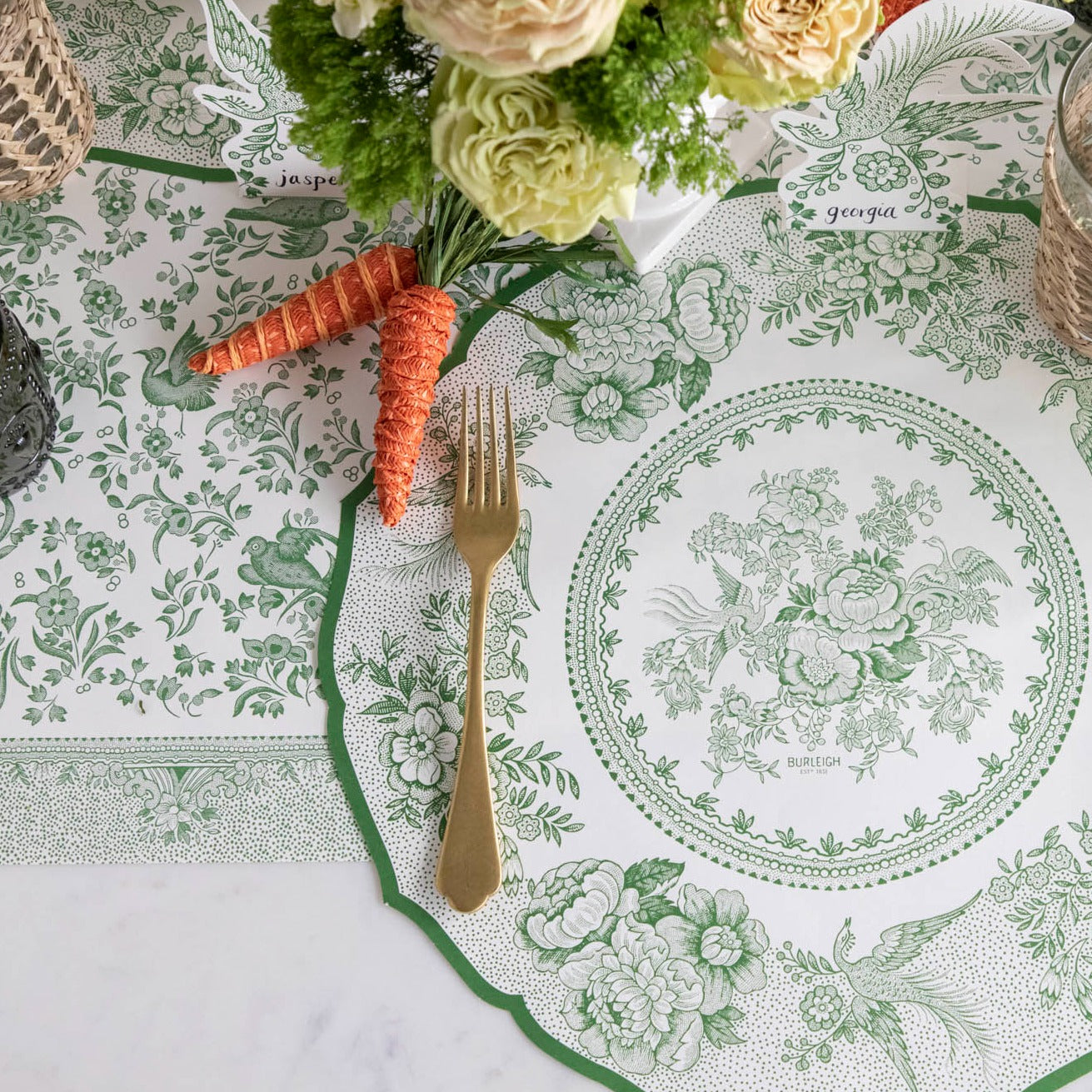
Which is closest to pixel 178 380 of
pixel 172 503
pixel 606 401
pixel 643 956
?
pixel 172 503

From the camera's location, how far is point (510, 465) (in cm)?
87

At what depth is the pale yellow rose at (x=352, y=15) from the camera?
1.86 feet

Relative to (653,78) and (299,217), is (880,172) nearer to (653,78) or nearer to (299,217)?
(653,78)

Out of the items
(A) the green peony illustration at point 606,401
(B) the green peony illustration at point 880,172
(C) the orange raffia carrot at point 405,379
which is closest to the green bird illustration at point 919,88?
(B) the green peony illustration at point 880,172

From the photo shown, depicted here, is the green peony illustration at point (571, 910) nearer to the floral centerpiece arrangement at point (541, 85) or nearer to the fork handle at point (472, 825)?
the fork handle at point (472, 825)

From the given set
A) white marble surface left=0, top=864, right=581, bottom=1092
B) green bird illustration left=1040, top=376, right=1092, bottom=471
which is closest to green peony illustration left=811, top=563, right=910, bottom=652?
green bird illustration left=1040, top=376, right=1092, bottom=471

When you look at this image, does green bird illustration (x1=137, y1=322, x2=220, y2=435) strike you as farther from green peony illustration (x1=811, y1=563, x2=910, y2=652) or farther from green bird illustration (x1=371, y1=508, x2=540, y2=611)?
green peony illustration (x1=811, y1=563, x2=910, y2=652)

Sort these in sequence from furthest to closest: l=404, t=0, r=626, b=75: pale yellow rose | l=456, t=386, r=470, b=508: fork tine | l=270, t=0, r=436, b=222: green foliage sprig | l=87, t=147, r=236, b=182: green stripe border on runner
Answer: l=87, t=147, r=236, b=182: green stripe border on runner → l=456, t=386, r=470, b=508: fork tine → l=270, t=0, r=436, b=222: green foliage sprig → l=404, t=0, r=626, b=75: pale yellow rose

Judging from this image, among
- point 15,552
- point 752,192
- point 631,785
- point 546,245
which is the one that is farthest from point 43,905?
point 752,192

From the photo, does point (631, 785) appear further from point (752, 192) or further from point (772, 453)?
point (752, 192)

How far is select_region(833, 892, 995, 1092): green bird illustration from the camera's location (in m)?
0.76

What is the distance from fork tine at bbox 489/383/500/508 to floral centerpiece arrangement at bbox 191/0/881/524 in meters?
0.24

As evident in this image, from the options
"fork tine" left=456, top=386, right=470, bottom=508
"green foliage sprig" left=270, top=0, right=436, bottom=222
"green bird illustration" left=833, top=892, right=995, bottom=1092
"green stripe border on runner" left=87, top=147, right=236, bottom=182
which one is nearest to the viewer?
"green foliage sprig" left=270, top=0, right=436, bottom=222

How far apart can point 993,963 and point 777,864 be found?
0.18m
